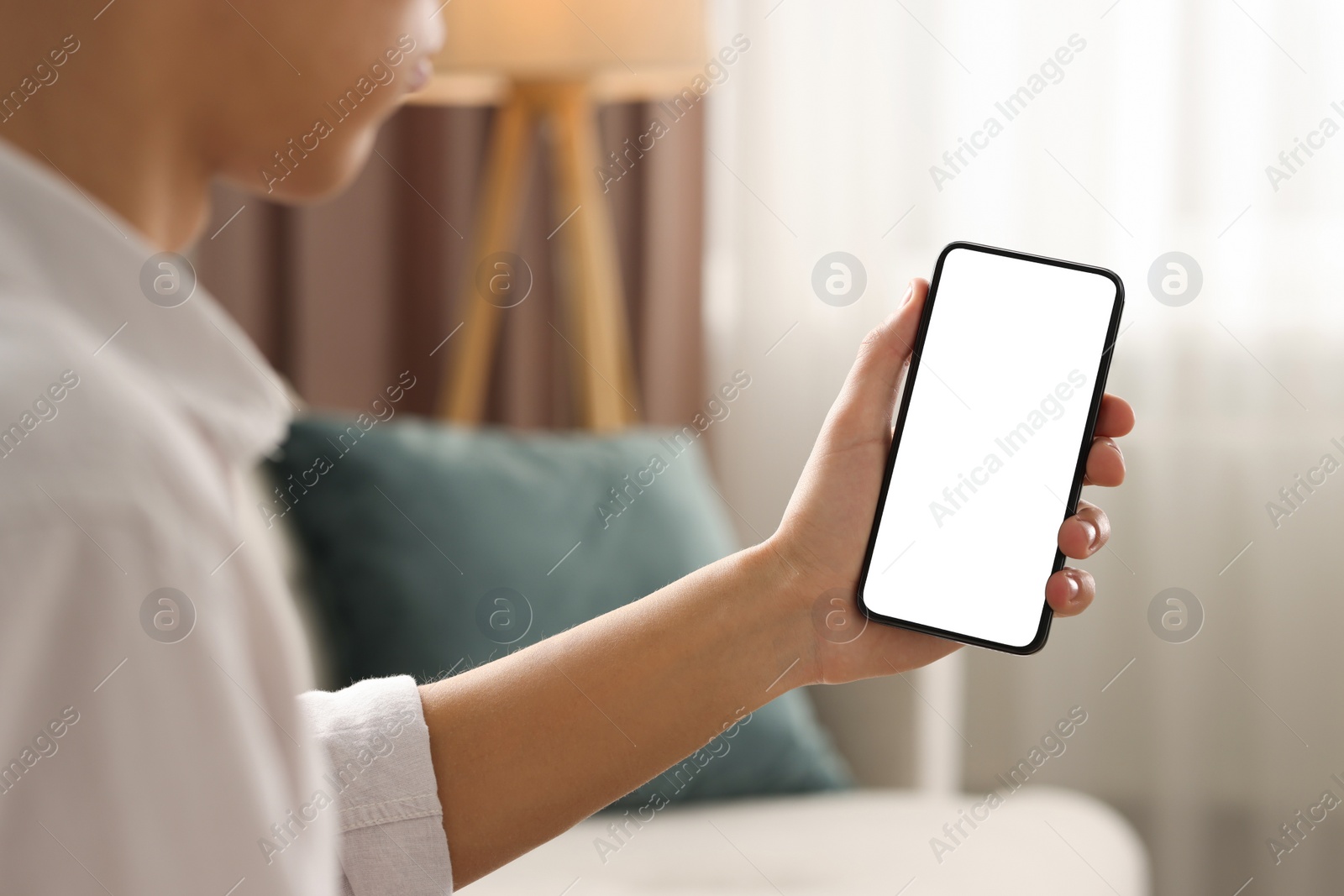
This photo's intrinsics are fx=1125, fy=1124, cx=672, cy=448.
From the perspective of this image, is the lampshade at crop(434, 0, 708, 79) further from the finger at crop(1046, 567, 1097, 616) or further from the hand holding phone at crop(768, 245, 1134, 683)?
the finger at crop(1046, 567, 1097, 616)

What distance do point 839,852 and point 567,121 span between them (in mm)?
1019

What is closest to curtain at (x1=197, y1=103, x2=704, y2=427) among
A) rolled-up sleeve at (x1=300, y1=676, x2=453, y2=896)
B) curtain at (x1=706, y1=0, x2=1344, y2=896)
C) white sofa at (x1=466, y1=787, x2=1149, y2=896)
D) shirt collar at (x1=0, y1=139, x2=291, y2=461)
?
curtain at (x1=706, y1=0, x2=1344, y2=896)

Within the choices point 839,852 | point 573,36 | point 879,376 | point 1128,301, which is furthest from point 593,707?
point 1128,301

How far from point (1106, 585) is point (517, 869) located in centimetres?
99

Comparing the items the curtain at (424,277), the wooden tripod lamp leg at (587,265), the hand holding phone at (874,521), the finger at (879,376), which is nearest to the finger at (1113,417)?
the hand holding phone at (874,521)

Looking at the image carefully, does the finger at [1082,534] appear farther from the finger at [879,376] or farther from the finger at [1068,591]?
the finger at [879,376]

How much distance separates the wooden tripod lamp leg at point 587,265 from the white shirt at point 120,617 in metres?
1.29

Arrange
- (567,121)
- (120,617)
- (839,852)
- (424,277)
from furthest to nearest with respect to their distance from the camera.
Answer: (424,277), (567,121), (839,852), (120,617)

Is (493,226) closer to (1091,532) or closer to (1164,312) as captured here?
(1164,312)

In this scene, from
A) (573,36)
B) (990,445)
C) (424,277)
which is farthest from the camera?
(424,277)

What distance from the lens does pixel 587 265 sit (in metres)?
1.62

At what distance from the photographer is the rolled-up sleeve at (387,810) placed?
1.97ft

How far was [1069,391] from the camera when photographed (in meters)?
0.70

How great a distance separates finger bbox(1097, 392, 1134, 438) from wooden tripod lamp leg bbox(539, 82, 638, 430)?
1001 millimetres
